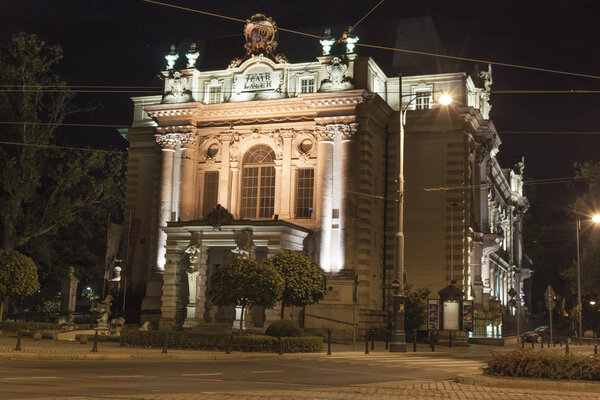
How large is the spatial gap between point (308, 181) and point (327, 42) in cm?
869

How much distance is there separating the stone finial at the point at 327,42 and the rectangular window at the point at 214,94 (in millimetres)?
7685

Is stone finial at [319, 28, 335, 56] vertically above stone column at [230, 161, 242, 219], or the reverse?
stone finial at [319, 28, 335, 56]

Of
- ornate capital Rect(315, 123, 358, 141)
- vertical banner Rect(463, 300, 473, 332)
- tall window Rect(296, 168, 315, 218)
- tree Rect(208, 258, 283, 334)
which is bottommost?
vertical banner Rect(463, 300, 473, 332)

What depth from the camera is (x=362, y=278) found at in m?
44.2

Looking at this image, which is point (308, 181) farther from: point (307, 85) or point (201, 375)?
point (201, 375)

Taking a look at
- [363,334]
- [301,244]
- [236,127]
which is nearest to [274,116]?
[236,127]

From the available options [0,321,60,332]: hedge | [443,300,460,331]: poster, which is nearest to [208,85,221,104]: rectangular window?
[0,321,60,332]: hedge

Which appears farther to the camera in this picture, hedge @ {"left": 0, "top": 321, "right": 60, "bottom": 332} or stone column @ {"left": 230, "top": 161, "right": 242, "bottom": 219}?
stone column @ {"left": 230, "top": 161, "right": 242, "bottom": 219}

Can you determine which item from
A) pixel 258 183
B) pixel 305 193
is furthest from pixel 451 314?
pixel 258 183

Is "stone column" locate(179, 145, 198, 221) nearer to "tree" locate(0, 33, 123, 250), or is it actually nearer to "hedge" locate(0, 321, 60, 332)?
"tree" locate(0, 33, 123, 250)

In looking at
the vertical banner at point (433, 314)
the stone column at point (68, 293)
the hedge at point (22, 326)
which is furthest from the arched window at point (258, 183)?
the hedge at point (22, 326)

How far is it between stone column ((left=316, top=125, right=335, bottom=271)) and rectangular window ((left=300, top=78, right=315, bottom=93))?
9.77 ft

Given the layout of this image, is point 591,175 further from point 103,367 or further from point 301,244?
point 103,367

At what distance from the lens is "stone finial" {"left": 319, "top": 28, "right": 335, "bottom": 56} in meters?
46.3
